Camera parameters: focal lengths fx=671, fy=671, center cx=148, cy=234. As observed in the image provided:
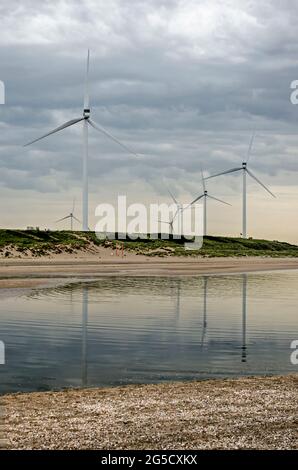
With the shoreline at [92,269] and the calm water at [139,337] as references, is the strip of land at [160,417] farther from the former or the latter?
the shoreline at [92,269]

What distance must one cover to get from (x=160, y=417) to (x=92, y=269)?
6653 centimetres

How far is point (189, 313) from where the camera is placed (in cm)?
3294

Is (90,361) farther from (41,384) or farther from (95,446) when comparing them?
(95,446)

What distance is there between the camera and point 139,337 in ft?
81.6

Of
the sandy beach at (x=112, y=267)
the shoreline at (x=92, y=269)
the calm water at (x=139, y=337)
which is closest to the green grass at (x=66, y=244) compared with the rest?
the sandy beach at (x=112, y=267)

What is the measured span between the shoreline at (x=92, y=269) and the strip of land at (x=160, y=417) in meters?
33.8

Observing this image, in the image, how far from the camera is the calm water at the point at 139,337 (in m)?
18.3

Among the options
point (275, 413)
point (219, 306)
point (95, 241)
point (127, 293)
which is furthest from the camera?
point (95, 241)

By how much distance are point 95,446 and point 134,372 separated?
732 cm

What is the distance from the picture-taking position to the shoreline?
189 ft

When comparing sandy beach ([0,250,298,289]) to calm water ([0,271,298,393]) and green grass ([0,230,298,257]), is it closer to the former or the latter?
green grass ([0,230,298,257])

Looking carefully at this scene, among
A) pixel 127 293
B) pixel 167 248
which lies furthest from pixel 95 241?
pixel 127 293

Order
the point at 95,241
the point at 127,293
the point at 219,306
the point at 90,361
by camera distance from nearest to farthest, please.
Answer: the point at 90,361
the point at 219,306
the point at 127,293
the point at 95,241

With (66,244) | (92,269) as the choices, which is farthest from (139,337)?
(66,244)
